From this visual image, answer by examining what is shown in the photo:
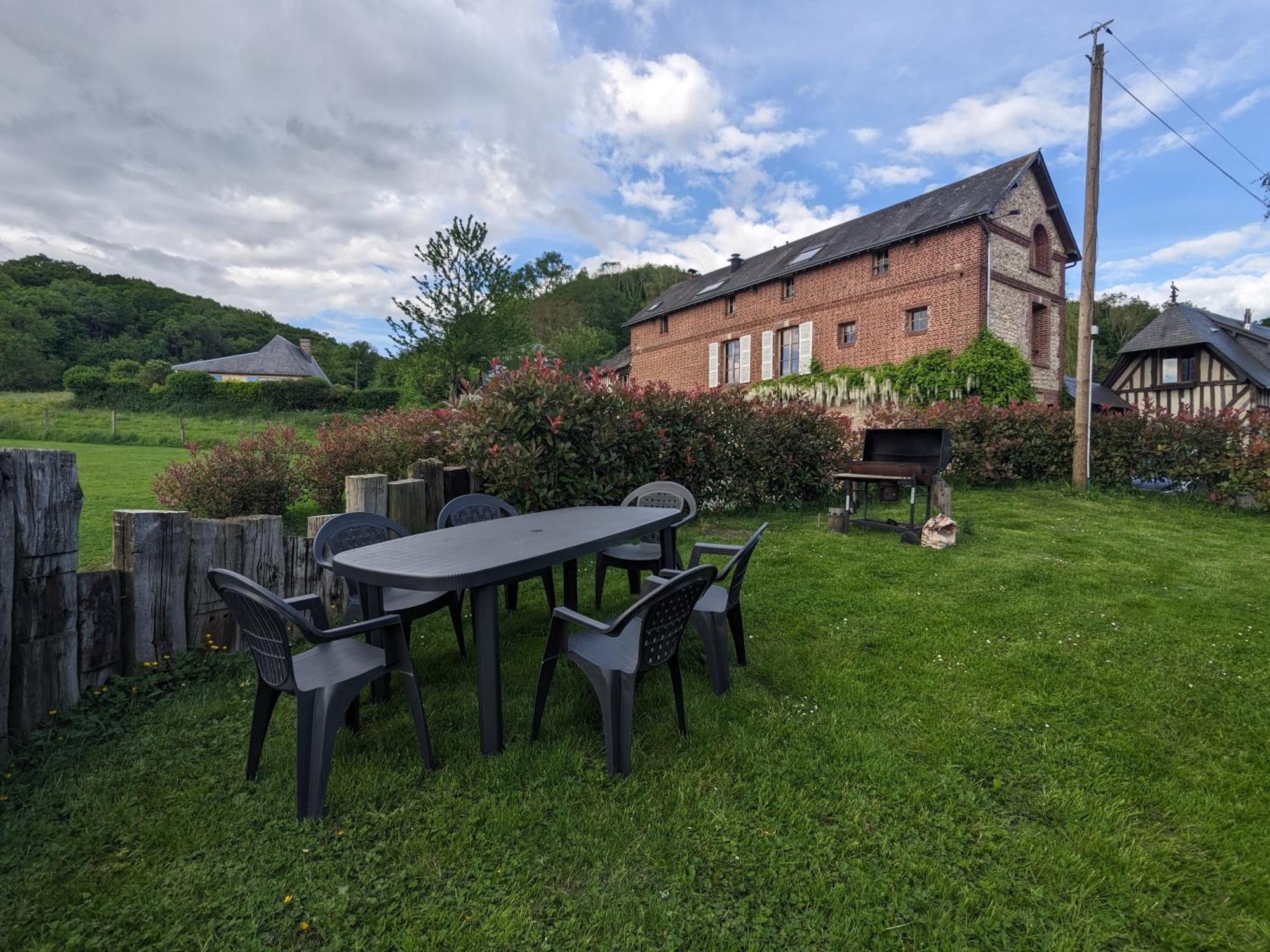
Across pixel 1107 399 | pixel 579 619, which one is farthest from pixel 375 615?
pixel 1107 399

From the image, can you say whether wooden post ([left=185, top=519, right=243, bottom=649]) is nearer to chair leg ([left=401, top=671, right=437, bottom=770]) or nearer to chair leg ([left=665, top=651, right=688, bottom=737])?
chair leg ([left=401, top=671, right=437, bottom=770])

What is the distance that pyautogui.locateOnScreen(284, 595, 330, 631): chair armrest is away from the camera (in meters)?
2.51

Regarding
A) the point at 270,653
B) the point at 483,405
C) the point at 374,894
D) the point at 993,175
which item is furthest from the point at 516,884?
the point at 993,175

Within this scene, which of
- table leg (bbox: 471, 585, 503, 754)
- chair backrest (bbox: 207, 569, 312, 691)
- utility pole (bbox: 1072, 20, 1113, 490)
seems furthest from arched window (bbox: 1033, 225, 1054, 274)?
chair backrest (bbox: 207, 569, 312, 691)

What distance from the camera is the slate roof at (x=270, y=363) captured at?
48281 mm

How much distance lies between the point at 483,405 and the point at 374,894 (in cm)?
423

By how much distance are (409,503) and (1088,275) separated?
12214 millimetres

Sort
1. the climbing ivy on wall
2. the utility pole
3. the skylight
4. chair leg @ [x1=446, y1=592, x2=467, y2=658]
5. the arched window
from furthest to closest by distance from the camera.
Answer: the skylight
the arched window
the climbing ivy on wall
the utility pole
chair leg @ [x1=446, y1=592, x2=467, y2=658]

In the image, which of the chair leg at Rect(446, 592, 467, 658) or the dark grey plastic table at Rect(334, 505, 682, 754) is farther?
the chair leg at Rect(446, 592, 467, 658)

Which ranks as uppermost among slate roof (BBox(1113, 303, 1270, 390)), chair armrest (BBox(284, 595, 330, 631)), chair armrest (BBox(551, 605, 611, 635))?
slate roof (BBox(1113, 303, 1270, 390))

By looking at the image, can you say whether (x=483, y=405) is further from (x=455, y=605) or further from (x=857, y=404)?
(x=857, y=404)

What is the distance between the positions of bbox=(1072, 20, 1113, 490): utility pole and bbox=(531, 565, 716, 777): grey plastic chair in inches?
434

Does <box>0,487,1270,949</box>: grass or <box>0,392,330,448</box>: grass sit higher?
<box>0,392,330,448</box>: grass

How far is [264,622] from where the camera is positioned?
1.95m
